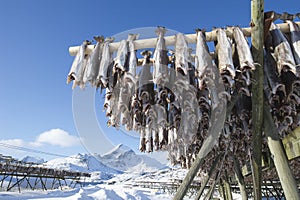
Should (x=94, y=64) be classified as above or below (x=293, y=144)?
above

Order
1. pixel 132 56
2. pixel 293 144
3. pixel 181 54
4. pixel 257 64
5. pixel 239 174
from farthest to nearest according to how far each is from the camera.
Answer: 1. pixel 239 174
2. pixel 293 144
3. pixel 132 56
4. pixel 181 54
5. pixel 257 64

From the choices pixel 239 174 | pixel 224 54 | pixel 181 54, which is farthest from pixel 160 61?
pixel 239 174

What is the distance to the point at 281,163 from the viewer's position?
1415 mm

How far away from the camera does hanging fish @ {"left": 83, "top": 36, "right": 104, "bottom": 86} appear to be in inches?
63.4

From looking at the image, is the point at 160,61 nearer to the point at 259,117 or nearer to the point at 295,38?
the point at 259,117

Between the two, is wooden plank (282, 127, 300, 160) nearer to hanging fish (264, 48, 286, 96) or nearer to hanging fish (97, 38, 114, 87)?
hanging fish (264, 48, 286, 96)

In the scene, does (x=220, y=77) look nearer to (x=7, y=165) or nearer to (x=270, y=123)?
(x=270, y=123)

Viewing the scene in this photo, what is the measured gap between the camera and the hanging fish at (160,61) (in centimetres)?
143

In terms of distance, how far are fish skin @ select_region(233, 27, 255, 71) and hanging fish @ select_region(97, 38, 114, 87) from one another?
2.91ft

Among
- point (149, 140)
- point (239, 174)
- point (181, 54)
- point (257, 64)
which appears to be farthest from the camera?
point (239, 174)

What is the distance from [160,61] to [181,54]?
0.47 ft

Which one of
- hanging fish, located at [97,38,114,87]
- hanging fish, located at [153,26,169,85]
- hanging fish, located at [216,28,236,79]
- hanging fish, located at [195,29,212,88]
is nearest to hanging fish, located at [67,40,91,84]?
hanging fish, located at [97,38,114,87]

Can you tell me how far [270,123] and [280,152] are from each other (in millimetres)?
212

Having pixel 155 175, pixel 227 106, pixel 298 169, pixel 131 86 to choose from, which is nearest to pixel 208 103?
pixel 227 106
